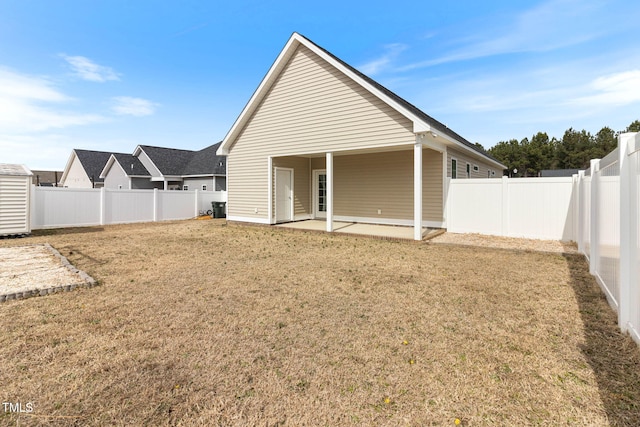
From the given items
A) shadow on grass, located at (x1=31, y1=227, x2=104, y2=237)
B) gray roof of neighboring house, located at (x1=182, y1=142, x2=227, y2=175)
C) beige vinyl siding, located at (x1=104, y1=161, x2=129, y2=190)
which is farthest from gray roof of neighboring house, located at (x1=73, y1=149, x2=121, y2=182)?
shadow on grass, located at (x1=31, y1=227, x2=104, y2=237)

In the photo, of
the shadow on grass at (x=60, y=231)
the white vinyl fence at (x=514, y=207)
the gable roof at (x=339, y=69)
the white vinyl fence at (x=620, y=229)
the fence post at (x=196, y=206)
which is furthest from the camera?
the fence post at (x=196, y=206)

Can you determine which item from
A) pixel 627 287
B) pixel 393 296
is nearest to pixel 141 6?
pixel 393 296

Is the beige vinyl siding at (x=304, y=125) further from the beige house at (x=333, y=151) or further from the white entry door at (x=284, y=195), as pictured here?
the white entry door at (x=284, y=195)

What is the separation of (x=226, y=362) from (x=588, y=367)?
325cm

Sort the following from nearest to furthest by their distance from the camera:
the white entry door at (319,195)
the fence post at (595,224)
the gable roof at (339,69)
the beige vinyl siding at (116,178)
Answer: the fence post at (595,224) → the gable roof at (339,69) → the white entry door at (319,195) → the beige vinyl siding at (116,178)

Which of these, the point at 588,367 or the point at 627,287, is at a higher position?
the point at 627,287

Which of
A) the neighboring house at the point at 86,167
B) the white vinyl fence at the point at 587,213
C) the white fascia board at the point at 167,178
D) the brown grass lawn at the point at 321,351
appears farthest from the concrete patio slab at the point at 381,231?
the neighboring house at the point at 86,167

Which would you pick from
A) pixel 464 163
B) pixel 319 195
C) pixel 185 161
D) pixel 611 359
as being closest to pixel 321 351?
pixel 611 359

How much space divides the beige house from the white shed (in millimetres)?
7194

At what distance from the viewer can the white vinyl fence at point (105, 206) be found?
1279 cm

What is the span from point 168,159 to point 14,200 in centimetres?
1770

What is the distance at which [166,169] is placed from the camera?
86.1ft

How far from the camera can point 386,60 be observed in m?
18.6

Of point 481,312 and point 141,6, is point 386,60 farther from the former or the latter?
point 481,312
